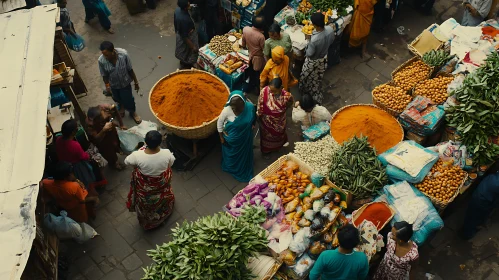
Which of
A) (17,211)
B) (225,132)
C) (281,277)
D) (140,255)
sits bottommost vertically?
(140,255)

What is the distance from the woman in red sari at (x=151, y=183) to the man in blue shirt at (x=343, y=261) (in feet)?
7.19

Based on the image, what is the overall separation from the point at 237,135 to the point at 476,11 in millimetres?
4859

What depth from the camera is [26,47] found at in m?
5.89

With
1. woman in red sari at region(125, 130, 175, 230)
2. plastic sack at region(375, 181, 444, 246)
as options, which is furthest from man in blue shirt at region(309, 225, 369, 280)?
woman in red sari at region(125, 130, 175, 230)

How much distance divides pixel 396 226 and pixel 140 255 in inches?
133

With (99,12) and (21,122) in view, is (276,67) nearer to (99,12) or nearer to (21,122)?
(21,122)

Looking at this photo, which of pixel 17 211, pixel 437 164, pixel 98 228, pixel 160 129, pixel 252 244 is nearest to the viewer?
pixel 17 211

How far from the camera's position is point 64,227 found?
5.93 meters

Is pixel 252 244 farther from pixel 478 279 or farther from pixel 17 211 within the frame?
pixel 478 279

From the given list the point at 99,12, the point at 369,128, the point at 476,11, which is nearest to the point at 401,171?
the point at 369,128

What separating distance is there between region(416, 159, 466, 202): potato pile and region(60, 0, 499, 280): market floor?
95 centimetres

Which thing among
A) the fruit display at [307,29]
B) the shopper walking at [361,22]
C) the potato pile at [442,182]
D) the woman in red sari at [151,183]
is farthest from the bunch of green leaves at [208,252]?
the shopper walking at [361,22]

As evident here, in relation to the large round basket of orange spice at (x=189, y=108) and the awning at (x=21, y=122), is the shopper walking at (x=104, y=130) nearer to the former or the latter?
the large round basket of orange spice at (x=189, y=108)

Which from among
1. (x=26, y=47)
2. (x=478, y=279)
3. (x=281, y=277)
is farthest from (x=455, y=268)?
(x=26, y=47)
